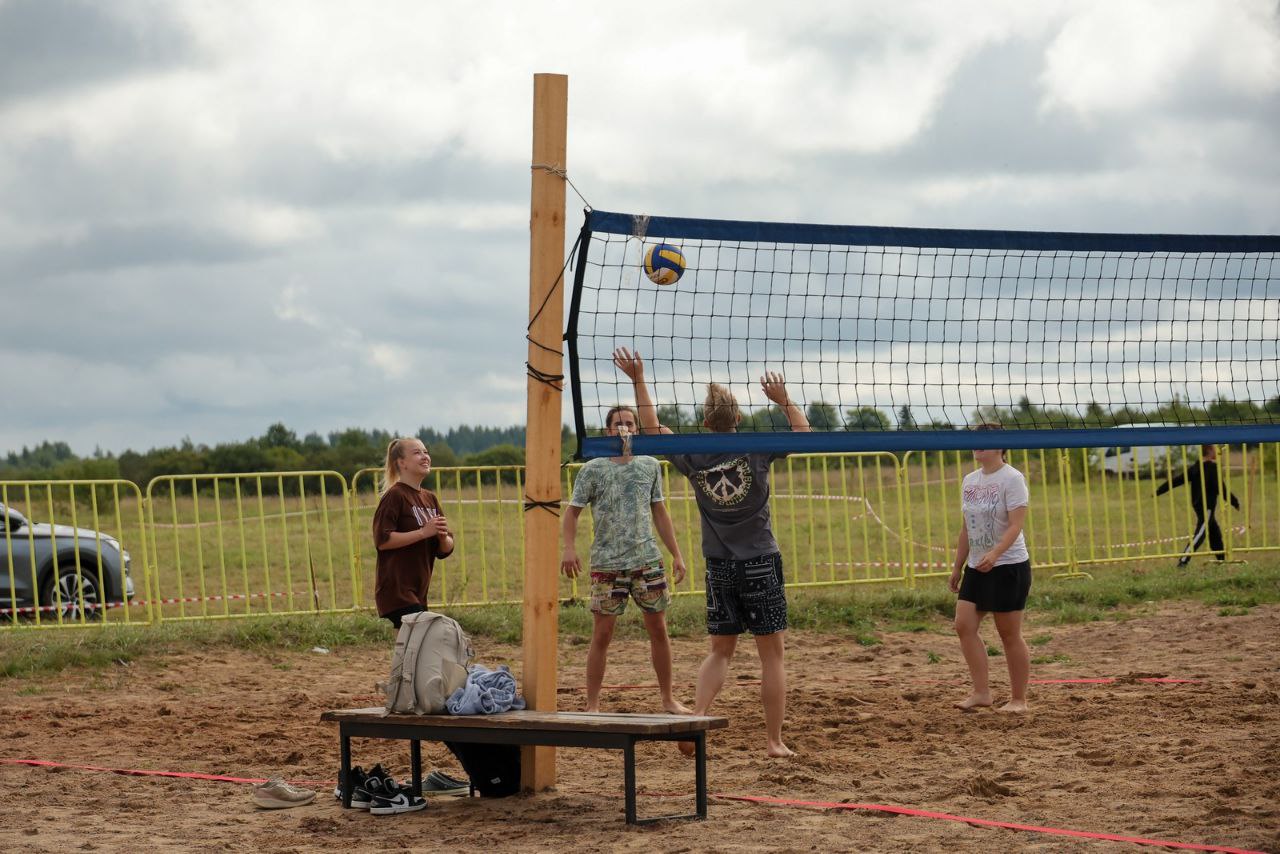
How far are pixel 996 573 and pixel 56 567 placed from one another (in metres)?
8.80

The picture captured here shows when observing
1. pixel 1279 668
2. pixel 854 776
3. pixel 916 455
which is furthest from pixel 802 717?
pixel 916 455

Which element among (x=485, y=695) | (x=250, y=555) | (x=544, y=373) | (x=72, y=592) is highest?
(x=544, y=373)

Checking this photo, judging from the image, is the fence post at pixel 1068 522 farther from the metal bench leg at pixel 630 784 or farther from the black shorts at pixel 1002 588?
the metal bench leg at pixel 630 784

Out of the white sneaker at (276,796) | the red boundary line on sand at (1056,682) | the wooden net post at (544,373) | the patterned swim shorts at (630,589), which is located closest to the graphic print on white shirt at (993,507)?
the red boundary line on sand at (1056,682)

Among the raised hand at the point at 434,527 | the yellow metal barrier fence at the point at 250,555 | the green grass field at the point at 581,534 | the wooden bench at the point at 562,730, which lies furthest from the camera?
the green grass field at the point at 581,534

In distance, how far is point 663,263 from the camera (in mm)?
5977

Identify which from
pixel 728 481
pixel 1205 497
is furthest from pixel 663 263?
pixel 1205 497

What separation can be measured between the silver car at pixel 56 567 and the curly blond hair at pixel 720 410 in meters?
7.96

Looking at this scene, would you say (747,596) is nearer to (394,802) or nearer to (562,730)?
(562,730)

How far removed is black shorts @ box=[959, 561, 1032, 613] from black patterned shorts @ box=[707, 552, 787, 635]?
1.67 m

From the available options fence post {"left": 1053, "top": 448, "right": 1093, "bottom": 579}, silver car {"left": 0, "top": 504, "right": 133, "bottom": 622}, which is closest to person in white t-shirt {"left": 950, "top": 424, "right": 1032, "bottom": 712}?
fence post {"left": 1053, "top": 448, "right": 1093, "bottom": 579}

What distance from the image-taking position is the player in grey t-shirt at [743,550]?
6.48m

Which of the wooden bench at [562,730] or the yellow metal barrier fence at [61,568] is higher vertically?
the yellow metal barrier fence at [61,568]

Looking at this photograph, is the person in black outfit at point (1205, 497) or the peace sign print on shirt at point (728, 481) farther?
the person in black outfit at point (1205, 497)
